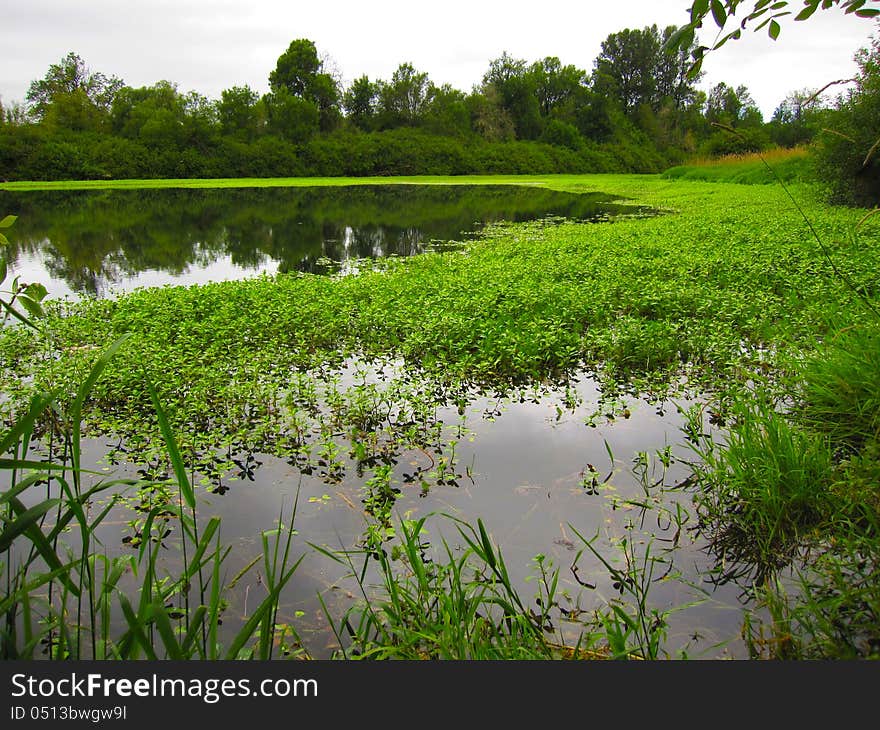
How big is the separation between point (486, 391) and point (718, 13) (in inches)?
139

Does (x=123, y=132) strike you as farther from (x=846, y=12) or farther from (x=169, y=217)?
(x=846, y=12)

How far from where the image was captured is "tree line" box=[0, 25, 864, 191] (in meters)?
49.4

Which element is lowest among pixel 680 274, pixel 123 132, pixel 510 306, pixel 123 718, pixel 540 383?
pixel 123 718

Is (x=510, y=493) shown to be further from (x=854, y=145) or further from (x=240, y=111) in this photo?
(x=240, y=111)

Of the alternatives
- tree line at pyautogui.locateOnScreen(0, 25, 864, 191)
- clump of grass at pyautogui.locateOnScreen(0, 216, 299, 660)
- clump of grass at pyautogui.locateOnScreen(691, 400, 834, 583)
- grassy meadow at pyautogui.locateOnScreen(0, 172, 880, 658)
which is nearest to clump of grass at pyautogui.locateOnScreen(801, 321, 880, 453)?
grassy meadow at pyautogui.locateOnScreen(0, 172, 880, 658)

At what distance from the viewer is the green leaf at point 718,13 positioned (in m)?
2.29

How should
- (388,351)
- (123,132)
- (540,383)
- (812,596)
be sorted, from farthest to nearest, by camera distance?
(123,132)
(388,351)
(540,383)
(812,596)

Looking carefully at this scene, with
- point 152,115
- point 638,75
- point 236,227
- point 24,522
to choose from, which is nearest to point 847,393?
point 24,522

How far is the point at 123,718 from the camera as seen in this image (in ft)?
5.77

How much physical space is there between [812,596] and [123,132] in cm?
6237

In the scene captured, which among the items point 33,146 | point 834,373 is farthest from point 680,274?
point 33,146

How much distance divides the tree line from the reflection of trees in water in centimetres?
1940

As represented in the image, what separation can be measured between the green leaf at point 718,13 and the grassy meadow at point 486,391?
3.50 feet

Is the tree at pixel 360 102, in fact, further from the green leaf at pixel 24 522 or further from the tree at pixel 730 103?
the green leaf at pixel 24 522
